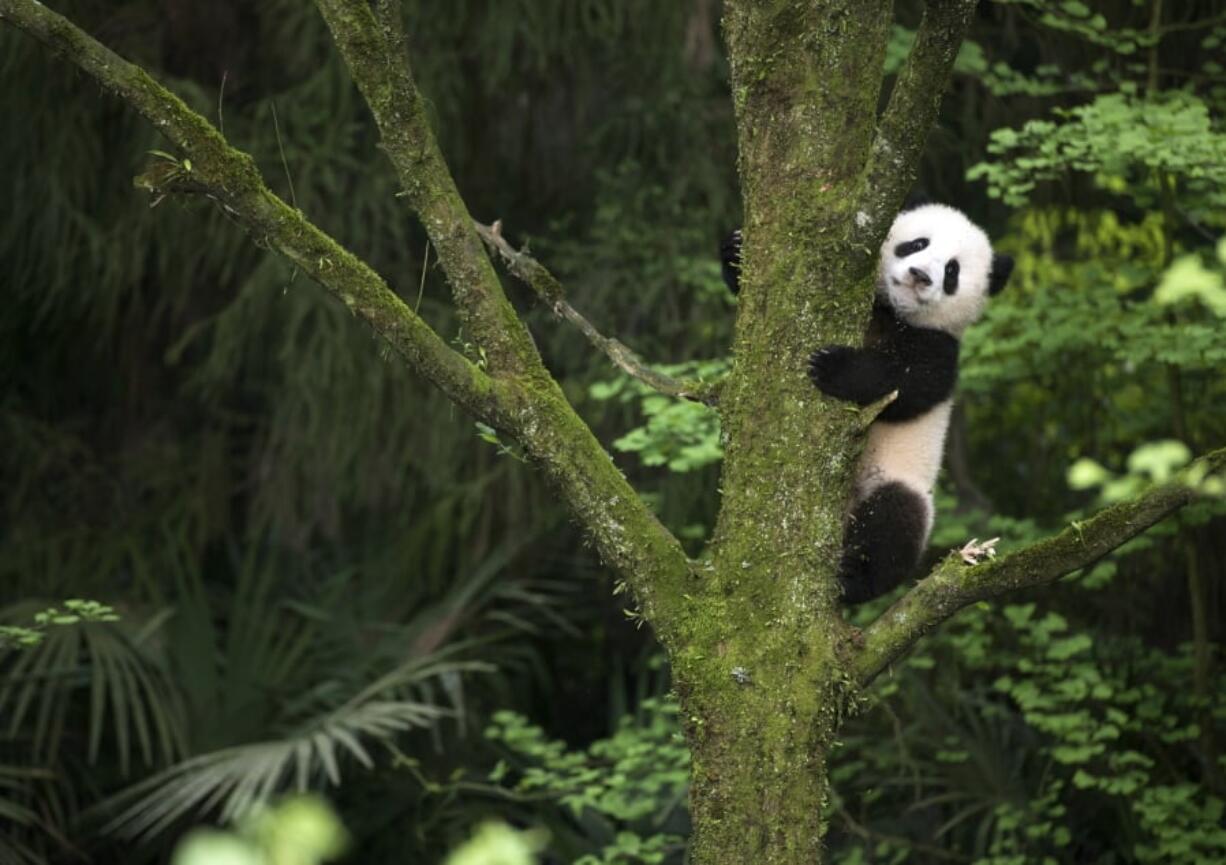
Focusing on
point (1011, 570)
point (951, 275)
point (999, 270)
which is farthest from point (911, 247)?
point (1011, 570)

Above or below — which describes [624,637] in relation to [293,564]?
below

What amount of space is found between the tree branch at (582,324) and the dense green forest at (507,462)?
1296 mm

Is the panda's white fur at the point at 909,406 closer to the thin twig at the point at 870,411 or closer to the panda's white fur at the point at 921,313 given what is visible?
the panda's white fur at the point at 921,313

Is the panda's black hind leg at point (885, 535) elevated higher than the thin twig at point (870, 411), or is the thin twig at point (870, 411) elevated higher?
the thin twig at point (870, 411)

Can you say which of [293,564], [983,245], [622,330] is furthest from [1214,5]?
[293,564]

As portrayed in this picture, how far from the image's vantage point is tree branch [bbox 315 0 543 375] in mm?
2703

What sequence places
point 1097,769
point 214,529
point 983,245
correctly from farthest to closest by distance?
1. point 214,529
2. point 1097,769
3. point 983,245

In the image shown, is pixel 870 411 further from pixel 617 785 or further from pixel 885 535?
pixel 617 785

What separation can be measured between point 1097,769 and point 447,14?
13.7ft

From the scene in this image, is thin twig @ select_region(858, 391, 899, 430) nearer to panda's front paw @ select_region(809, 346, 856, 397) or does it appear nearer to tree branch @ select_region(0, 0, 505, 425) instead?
panda's front paw @ select_region(809, 346, 856, 397)

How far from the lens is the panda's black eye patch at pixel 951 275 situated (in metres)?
3.79

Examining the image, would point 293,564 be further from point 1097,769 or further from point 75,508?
point 1097,769

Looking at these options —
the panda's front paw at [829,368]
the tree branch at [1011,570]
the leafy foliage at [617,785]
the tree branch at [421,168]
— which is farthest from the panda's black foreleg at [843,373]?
the leafy foliage at [617,785]

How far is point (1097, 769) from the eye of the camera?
5.05m
